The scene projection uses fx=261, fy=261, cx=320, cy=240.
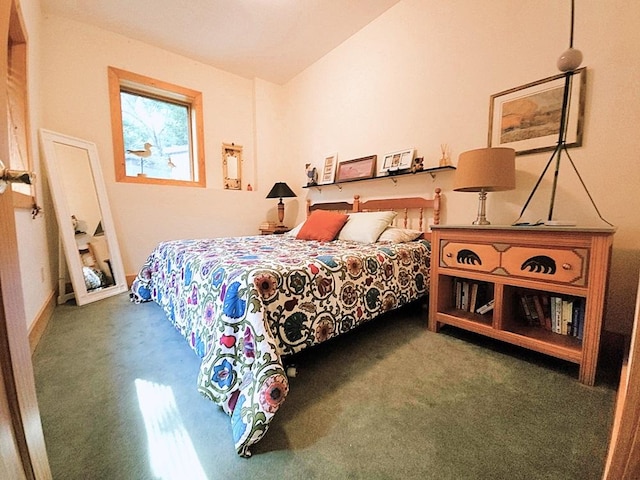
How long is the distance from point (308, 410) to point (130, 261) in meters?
2.95

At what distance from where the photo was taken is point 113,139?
9.52 feet

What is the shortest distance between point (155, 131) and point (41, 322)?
2447 millimetres

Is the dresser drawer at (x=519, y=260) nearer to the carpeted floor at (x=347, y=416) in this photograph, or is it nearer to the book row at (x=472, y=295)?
the book row at (x=472, y=295)

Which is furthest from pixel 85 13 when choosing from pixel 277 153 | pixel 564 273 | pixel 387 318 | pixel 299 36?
pixel 564 273

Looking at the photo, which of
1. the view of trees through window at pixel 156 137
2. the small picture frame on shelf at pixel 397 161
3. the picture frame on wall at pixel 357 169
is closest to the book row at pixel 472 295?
the small picture frame on shelf at pixel 397 161

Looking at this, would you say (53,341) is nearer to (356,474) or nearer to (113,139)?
(356,474)

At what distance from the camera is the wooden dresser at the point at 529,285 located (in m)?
1.24

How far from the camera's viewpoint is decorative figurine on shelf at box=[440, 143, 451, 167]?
2.27 metres

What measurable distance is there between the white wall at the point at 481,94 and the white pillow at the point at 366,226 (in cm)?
50

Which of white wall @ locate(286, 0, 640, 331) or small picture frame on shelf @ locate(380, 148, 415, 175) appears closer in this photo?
white wall @ locate(286, 0, 640, 331)

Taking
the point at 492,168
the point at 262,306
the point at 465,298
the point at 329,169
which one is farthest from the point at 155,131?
the point at 465,298

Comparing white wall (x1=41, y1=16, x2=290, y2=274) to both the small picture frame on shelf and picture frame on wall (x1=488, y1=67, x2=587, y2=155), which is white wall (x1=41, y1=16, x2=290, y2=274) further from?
picture frame on wall (x1=488, y1=67, x2=587, y2=155)

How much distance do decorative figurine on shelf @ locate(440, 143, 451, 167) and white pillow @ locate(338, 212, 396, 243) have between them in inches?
23.9

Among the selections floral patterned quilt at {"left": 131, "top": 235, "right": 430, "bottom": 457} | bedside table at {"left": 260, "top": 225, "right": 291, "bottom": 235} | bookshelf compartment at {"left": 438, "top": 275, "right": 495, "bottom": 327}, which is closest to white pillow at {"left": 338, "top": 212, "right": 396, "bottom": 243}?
floral patterned quilt at {"left": 131, "top": 235, "right": 430, "bottom": 457}
